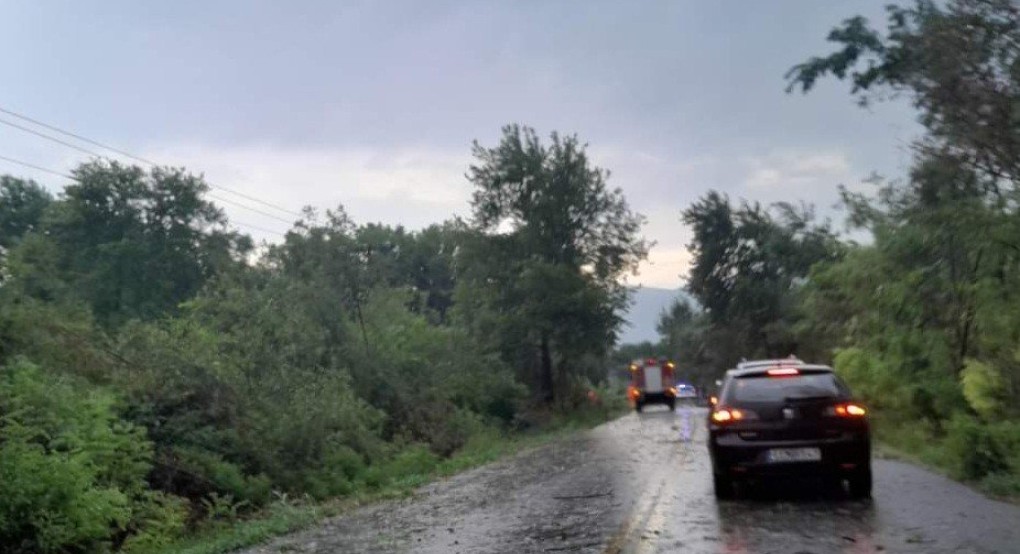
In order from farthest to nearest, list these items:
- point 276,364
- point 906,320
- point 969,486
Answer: point 276,364 → point 906,320 → point 969,486

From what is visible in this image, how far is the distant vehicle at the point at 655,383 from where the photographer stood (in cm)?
5881

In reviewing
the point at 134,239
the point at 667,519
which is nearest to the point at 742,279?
the point at 134,239

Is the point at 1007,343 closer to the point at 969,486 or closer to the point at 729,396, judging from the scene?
the point at 969,486

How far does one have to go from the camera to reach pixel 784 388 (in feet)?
44.6

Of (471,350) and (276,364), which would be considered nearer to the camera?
(276,364)

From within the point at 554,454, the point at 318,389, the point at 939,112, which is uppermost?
the point at 939,112

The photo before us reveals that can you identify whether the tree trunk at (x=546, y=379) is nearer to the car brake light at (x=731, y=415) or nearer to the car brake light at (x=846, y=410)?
the car brake light at (x=731, y=415)

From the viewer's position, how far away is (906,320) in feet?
82.7

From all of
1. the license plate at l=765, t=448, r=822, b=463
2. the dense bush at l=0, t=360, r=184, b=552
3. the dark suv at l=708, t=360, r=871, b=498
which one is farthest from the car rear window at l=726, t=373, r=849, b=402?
the dense bush at l=0, t=360, r=184, b=552

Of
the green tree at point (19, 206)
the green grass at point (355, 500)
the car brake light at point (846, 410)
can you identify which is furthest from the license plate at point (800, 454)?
the green tree at point (19, 206)

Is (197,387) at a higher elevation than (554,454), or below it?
higher

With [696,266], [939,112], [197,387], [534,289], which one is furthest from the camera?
[696,266]

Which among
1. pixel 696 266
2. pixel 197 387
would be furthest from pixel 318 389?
pixel 696 266

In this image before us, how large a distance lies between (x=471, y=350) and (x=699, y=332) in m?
24.9
